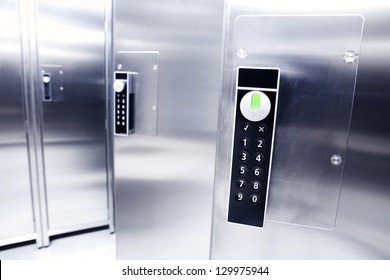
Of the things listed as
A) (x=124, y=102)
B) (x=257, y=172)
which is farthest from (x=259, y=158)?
(x=124, y=102)

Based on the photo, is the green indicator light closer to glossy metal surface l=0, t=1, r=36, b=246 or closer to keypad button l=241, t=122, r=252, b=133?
keypad button l=241, t=122, r=252, b=133

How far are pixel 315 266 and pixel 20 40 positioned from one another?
5.90ft

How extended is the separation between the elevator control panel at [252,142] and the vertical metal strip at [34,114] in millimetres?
1447

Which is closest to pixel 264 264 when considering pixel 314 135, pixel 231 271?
pixel 231 271

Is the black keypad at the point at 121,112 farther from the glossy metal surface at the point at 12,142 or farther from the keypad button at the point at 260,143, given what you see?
the glossy metal surface at the point at 12,142

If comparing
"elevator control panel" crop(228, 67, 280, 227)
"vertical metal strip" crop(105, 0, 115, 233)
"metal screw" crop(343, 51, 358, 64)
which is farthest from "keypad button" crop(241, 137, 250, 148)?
"vertical metal strip" crop(105, 0, 115, 233)

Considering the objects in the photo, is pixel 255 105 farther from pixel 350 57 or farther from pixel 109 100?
pixel 109 100

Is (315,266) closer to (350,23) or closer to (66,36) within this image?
(350,23)

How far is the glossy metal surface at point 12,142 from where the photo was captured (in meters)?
1.46

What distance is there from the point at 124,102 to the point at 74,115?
3.49 feet

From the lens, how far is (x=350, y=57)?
0.56 m

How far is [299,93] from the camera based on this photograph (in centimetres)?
60

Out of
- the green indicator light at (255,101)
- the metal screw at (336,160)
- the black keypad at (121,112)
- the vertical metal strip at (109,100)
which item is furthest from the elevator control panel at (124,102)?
the vertical metal strip at (109,100)

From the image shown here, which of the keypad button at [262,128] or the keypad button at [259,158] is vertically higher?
the keypad button at [262,128]
